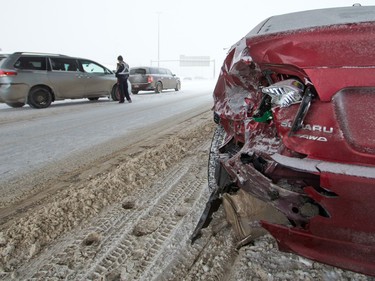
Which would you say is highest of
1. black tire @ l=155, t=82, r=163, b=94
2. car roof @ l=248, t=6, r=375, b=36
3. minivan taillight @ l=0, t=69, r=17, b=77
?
car roof @ l=248, t=6, r=375, b=36

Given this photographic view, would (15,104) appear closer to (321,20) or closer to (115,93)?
(115,93)

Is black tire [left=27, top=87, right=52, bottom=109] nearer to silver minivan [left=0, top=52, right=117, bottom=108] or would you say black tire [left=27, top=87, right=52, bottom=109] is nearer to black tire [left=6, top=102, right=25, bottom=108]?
silver minivan [left=0, top=52, right=117, bottom=108]

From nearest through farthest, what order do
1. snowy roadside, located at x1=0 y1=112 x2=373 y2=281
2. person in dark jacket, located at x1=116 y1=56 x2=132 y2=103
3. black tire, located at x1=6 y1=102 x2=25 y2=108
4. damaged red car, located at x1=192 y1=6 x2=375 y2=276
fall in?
1. damaged red car, located at x1=192 y1=6 x2=375 y2=276
2. snowy roadside, located at x1=0 y1=112 x2=373 y2=281
3. black tire, located at x1=6 y1=102 x2=25 y2=108
4. person in dark jacket, located at x1=116 y1=56 x2=132 y2=103

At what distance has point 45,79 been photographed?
8953 millimetres

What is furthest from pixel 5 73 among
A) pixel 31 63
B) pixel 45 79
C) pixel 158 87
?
pixel 158 87

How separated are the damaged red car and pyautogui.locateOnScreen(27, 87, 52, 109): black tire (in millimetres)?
8649

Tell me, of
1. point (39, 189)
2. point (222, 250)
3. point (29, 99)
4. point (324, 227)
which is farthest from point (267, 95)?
point (29, 99)

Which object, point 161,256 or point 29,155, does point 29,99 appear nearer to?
point 29,155

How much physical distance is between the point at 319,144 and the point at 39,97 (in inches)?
361

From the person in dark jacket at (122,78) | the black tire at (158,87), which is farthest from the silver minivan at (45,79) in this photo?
the black tire at (158,87)

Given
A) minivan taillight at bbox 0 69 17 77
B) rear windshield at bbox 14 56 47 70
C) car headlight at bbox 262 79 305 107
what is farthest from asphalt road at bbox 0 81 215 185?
car headlight at bbox 262 79 305 107

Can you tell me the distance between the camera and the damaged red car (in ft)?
4.01

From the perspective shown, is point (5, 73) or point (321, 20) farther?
point (5, 73)

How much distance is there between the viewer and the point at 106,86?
35.8ft
